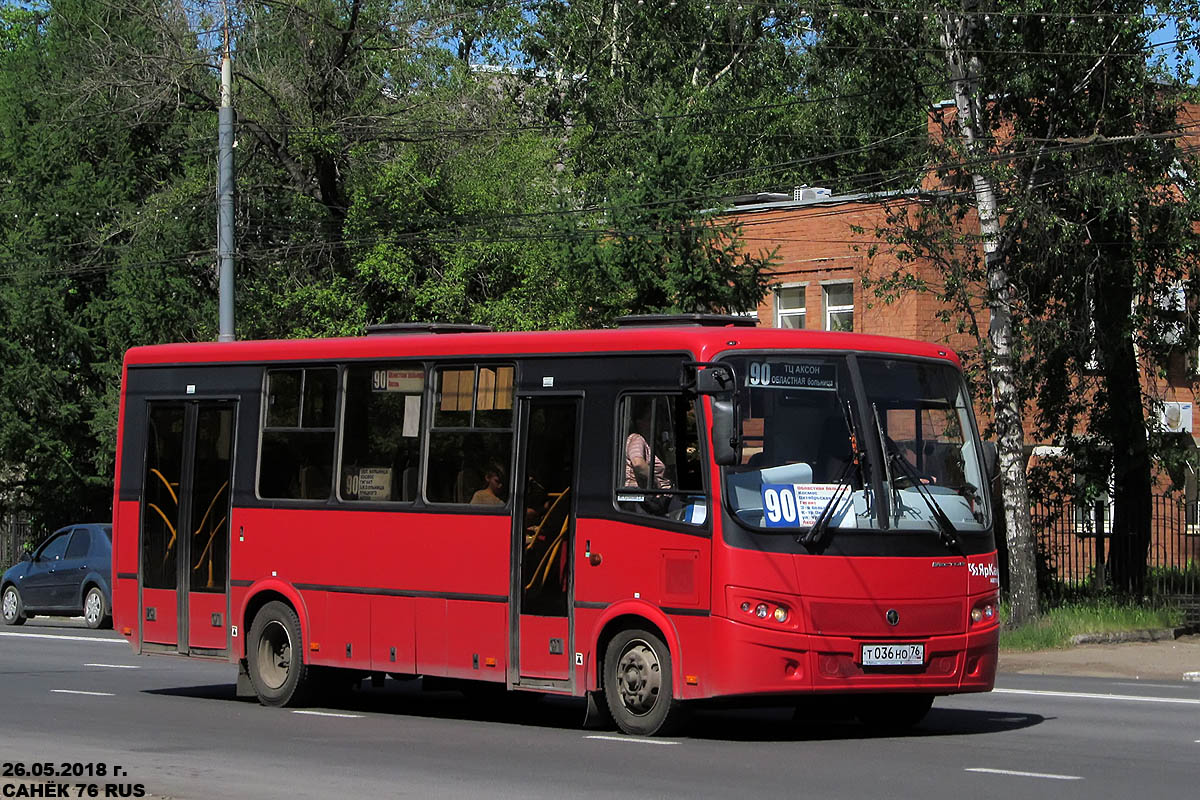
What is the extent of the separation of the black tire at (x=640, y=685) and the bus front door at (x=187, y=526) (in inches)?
179

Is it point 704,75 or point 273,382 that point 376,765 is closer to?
point 273,382

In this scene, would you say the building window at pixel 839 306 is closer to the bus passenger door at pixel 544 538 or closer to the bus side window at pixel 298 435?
the bus side window at pixel 298 435

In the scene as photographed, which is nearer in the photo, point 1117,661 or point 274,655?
point 274,655

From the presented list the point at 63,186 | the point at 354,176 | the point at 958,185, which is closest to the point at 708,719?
the point at 958,185

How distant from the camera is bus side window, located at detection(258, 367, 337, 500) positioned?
1594cm

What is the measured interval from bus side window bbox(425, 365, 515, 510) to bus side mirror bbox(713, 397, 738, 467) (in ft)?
7.44

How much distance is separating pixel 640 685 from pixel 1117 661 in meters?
10.9

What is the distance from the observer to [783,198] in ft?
135

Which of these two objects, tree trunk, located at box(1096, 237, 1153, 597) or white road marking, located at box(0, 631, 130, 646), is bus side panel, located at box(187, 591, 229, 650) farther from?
tree trunk, located at box(1096, 237, 1153, 597)

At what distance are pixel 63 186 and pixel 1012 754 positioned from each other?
33.0 m

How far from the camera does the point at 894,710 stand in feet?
46.2

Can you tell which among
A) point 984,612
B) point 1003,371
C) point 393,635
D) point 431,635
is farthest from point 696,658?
point 1003,371

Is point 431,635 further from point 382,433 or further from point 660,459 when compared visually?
point 660,459

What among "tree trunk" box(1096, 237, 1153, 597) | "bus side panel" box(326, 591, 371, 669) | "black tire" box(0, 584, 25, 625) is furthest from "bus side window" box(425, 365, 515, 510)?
"black tire" box(0, 584, 25, 625)
